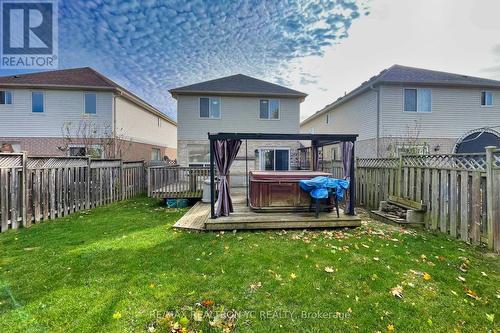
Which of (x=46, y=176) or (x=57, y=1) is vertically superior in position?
(x=57, y=1)

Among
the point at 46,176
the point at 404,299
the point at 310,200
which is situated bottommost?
the point at 404,299

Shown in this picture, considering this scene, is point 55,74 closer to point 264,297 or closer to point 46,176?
point 46,176

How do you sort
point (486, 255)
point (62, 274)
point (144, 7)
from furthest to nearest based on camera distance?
point (144, 7), point (486, 255), point (62, 274)

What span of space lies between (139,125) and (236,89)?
818 cm

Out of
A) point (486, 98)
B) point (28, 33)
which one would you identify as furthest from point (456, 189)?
point (28, 33)

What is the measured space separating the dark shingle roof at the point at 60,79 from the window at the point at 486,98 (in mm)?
21562

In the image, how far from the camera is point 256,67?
16.4 m

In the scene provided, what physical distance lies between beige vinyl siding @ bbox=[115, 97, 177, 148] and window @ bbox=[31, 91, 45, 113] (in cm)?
413

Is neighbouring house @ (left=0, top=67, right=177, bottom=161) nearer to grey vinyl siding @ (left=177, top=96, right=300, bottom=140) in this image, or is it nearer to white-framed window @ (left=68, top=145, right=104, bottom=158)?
white-framed window @ (left=68, top=145, right=104, bottom=158)

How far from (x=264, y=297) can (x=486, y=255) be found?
13.6 ft

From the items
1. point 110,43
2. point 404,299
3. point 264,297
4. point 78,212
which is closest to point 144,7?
point 110,43

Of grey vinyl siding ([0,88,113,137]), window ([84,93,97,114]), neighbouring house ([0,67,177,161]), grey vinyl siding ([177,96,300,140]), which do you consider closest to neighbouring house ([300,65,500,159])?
grey vinyl siding ([177,96,300,140])

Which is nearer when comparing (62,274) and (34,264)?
(62,274)

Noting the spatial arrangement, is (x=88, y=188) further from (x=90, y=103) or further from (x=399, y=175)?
(x=399, y=175)
